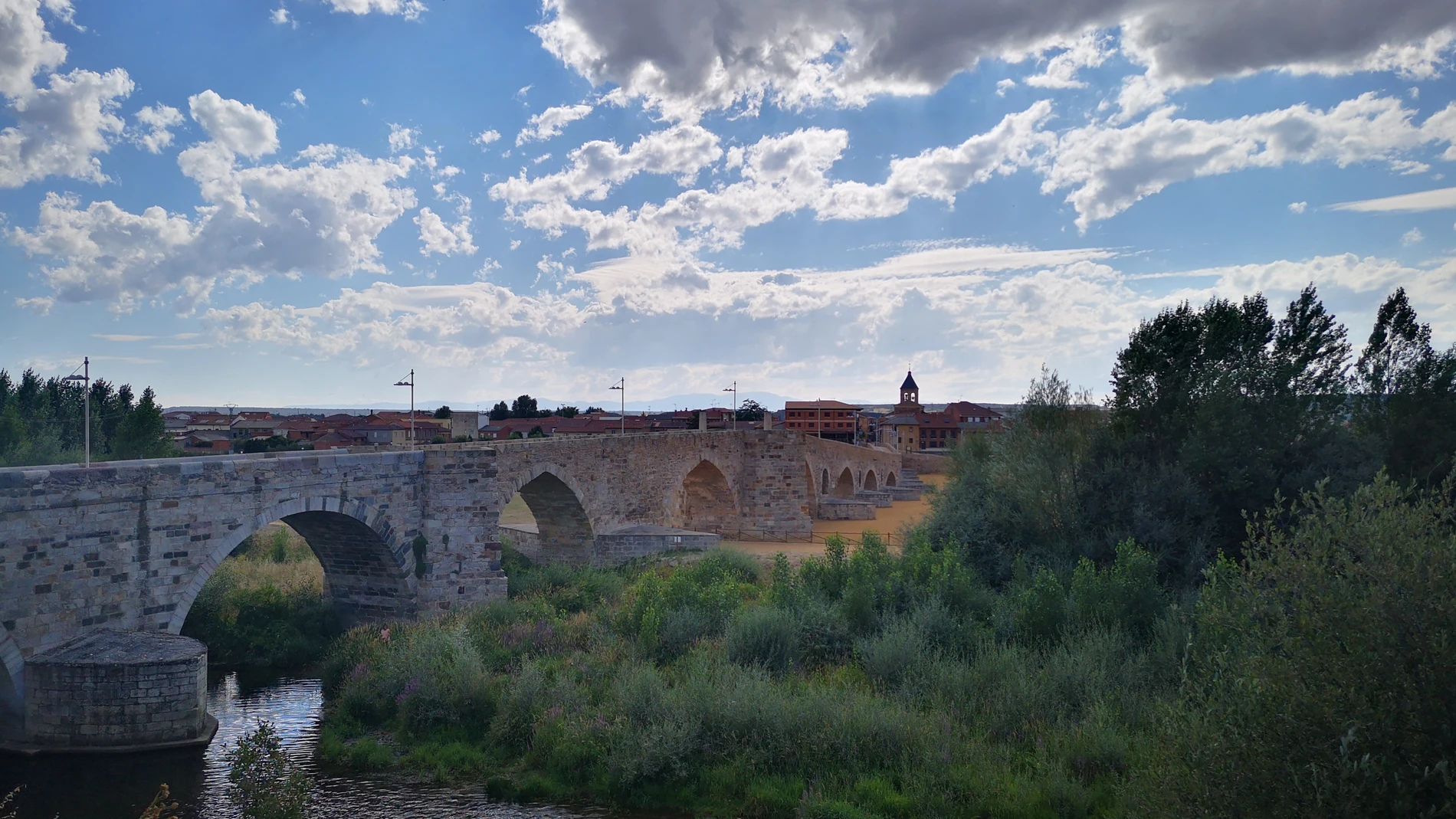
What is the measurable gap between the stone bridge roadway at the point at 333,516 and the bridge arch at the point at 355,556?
31 mm

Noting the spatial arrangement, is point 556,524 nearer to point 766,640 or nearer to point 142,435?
point 766,640

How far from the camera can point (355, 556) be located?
1636cm

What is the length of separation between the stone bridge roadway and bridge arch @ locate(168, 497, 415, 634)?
0.03 metres

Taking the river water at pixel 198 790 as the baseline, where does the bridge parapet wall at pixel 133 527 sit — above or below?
above

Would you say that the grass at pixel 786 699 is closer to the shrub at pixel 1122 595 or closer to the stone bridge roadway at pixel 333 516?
the shrub at pixel 1122 595

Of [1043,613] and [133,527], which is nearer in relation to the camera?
[133,527]

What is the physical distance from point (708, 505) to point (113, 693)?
767 inches

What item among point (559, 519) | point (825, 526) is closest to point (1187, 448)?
point (559, 519)

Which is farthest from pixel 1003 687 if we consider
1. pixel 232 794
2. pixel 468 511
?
pixel 468 511

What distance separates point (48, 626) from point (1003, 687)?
11990 millimetres

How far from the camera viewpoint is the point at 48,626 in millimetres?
10938

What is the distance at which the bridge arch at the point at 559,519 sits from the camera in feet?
67.2

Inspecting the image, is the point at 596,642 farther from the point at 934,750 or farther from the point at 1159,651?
the point at 1159,651

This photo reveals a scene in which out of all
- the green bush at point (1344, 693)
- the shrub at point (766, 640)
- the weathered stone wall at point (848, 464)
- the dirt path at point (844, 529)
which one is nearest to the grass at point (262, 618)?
the shrub at point (766, 640)
